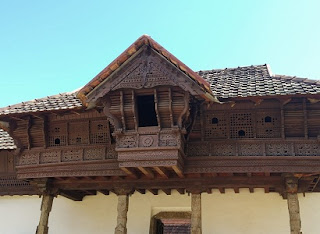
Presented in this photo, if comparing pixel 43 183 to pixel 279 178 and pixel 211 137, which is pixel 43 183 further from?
pixel 279 178

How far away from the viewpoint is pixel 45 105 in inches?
403

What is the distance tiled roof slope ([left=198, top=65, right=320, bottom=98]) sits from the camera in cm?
882

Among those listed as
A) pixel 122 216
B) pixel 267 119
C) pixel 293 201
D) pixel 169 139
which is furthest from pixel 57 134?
pixel 293 201

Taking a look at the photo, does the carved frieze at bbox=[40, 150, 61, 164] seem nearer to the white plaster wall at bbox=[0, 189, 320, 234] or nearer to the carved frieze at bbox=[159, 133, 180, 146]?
the white plaster wall at bbox=[0, 189, 320, 234]

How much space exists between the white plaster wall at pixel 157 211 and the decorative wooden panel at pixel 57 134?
225 cm

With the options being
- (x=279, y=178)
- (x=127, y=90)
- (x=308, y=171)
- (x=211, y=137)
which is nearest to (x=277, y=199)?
(x=279, y=178)

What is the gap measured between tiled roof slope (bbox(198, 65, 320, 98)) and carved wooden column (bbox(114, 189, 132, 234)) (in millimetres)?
3210

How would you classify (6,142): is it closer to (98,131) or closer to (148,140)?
(98,131)

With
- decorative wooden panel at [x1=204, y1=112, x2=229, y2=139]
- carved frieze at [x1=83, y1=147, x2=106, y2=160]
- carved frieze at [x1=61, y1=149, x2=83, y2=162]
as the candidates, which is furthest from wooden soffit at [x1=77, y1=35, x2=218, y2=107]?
carved frieze at [x1=61, y1=149, x2=83, y2=162]

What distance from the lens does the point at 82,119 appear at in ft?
33.7

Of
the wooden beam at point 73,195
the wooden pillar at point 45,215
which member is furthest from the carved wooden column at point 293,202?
the wooden pillar at point 45,215

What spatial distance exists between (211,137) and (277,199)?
2583mm

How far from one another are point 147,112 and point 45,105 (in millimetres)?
2540

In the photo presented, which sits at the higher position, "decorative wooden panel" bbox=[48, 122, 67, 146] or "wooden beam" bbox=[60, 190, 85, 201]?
"decorative wooden panel" bbox=[48, 122, 67, 146]
